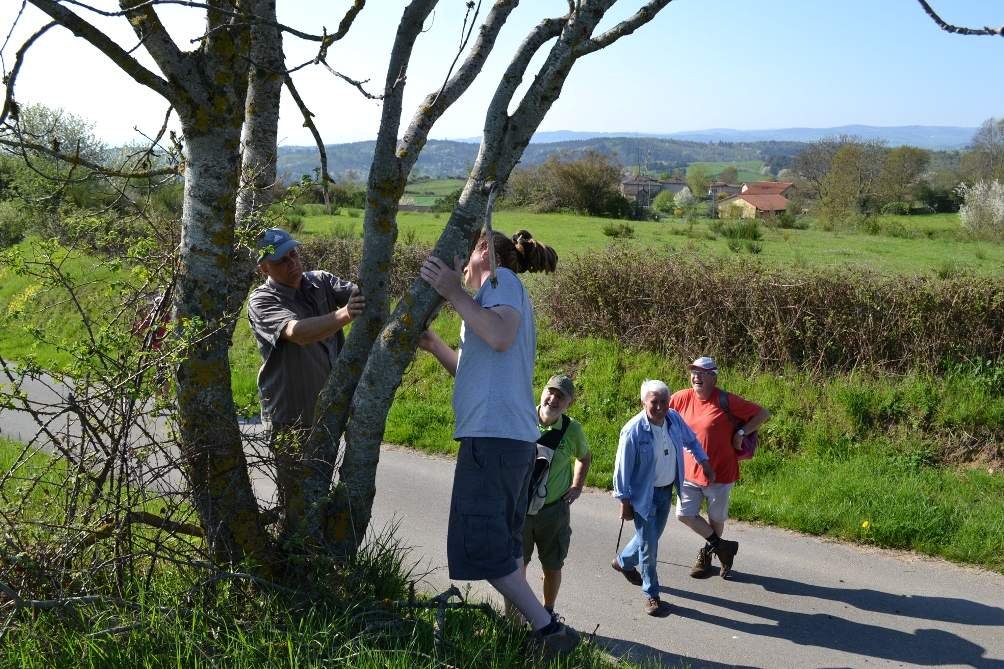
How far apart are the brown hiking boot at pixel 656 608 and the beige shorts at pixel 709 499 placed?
933 mm

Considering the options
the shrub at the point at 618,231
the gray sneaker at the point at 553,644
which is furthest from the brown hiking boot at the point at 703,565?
the shrub at the point at 618,231

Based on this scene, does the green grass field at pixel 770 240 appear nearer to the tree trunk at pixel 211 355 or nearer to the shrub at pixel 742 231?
the shrub at pixel 742 231

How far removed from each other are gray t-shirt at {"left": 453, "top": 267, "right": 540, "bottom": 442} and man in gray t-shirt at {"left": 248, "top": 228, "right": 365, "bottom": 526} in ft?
2.71

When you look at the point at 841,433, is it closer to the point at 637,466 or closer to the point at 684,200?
the point at 637,466

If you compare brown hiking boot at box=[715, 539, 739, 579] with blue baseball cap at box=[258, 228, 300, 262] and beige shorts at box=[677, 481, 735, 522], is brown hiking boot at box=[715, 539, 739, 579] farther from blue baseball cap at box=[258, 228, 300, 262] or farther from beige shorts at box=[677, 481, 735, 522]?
blue baseball cap at box=[258, 228, 300, 262]

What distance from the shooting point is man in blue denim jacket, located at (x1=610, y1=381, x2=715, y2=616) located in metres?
5.95

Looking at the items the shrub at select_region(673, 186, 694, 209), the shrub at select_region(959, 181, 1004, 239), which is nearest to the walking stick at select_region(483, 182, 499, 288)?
the shrub at select_region(959, 181, 1004, 239)

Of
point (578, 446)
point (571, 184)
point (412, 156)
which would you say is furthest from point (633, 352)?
point (571, 184)

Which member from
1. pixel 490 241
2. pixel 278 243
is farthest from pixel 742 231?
pixel 490 241

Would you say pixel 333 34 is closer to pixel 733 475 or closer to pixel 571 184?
pixel 733 475

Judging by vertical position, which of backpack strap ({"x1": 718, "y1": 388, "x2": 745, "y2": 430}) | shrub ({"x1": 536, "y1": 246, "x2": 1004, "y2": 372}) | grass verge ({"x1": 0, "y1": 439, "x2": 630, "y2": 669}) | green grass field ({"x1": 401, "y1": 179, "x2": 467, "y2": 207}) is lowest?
grass verge ({"x1": 0, "y1": 439, "x2": 630, "y2": 669})

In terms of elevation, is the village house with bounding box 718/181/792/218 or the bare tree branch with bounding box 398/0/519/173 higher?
the village house with bounding box 718/181/792/218

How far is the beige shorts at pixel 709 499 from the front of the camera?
22.0 feet

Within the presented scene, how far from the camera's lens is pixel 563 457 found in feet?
17.9
